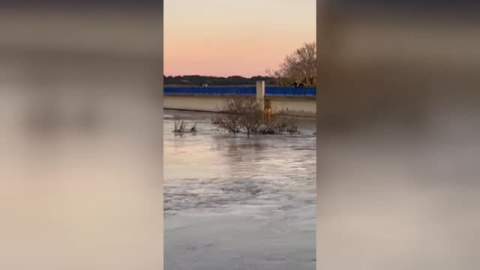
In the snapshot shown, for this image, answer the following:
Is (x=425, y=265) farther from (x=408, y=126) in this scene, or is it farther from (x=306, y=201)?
(x=306, y=201)

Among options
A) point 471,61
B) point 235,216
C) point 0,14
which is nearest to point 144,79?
point 0,14

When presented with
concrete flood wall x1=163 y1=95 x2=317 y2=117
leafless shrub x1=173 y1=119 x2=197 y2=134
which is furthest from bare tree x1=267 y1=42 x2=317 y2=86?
leafless shrub x1=173 y1=119 x2=197 y2=134

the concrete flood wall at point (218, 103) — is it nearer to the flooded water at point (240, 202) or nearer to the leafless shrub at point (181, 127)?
the flooded water at point (240, 202)

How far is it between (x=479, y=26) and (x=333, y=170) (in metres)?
0.88

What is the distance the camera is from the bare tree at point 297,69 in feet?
38.3

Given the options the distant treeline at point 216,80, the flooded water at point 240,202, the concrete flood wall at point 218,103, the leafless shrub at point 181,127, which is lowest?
the flooded water at point 240,202

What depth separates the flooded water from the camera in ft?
20.7

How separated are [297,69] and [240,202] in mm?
5706

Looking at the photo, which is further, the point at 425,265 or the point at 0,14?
the point at 425,265

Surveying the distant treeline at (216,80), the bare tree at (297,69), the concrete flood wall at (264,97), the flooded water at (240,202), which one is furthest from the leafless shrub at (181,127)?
the bare tree at (297,69)

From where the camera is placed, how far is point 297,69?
45.8 feet

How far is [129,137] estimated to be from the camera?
297cm

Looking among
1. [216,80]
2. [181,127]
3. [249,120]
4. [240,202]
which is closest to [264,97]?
[249,120]

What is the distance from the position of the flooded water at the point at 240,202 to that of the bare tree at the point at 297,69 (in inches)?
38.3
